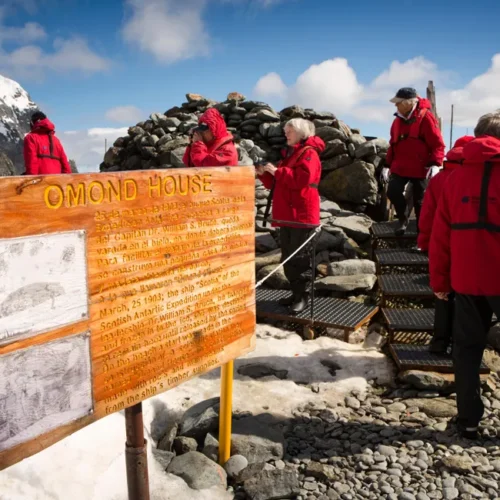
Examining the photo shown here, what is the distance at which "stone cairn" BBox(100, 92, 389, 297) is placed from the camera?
8391 millimetres

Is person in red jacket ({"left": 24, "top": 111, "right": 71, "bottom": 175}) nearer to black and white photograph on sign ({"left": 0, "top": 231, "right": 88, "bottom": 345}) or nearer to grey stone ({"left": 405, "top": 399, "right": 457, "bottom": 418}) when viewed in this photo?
grey stone ({"left": 405, "top": 399, "right": 457, "bottom": 418})

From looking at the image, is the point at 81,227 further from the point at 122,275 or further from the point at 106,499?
the point at 106,499

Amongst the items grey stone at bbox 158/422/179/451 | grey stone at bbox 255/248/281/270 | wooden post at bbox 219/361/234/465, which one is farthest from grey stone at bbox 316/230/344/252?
wooden post at bbox 219/361/234/465

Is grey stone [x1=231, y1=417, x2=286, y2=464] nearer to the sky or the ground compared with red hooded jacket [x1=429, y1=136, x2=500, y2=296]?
nearer to the ground

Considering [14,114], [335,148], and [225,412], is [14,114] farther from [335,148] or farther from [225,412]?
[225,412]

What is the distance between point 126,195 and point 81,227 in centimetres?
29

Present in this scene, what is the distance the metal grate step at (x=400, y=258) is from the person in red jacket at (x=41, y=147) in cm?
554

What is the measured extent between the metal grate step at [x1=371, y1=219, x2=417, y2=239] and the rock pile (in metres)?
2.56

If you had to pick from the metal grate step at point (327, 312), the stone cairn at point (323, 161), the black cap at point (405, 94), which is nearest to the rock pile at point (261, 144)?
the stone cairn at point (323, 161)

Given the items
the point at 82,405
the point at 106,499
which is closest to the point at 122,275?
the point at 82,405

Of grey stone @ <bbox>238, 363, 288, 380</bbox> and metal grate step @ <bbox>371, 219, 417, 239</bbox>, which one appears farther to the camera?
metal grate step @ <bbox>371, 219, 417, 239</bbox>

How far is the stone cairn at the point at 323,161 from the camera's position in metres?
8.39

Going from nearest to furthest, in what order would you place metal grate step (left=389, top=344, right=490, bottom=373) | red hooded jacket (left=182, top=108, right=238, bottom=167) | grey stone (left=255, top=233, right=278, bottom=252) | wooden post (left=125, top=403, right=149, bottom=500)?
wooden post (left=125, top=403, right=149, bottom=500)
metal grate step (left=389, top=344, right=490, bottom=373)
red hooded jacket (left=182, top=108, right=238, bottom=167)
grey stone (left=255, top=233, right=278, bottom=252)

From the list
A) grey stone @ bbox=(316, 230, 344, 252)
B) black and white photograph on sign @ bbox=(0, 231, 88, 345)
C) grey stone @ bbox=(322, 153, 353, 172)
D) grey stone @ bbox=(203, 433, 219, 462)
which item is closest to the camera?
black and white photograph on sign @ bbox=(0, 231, 88, 345)
